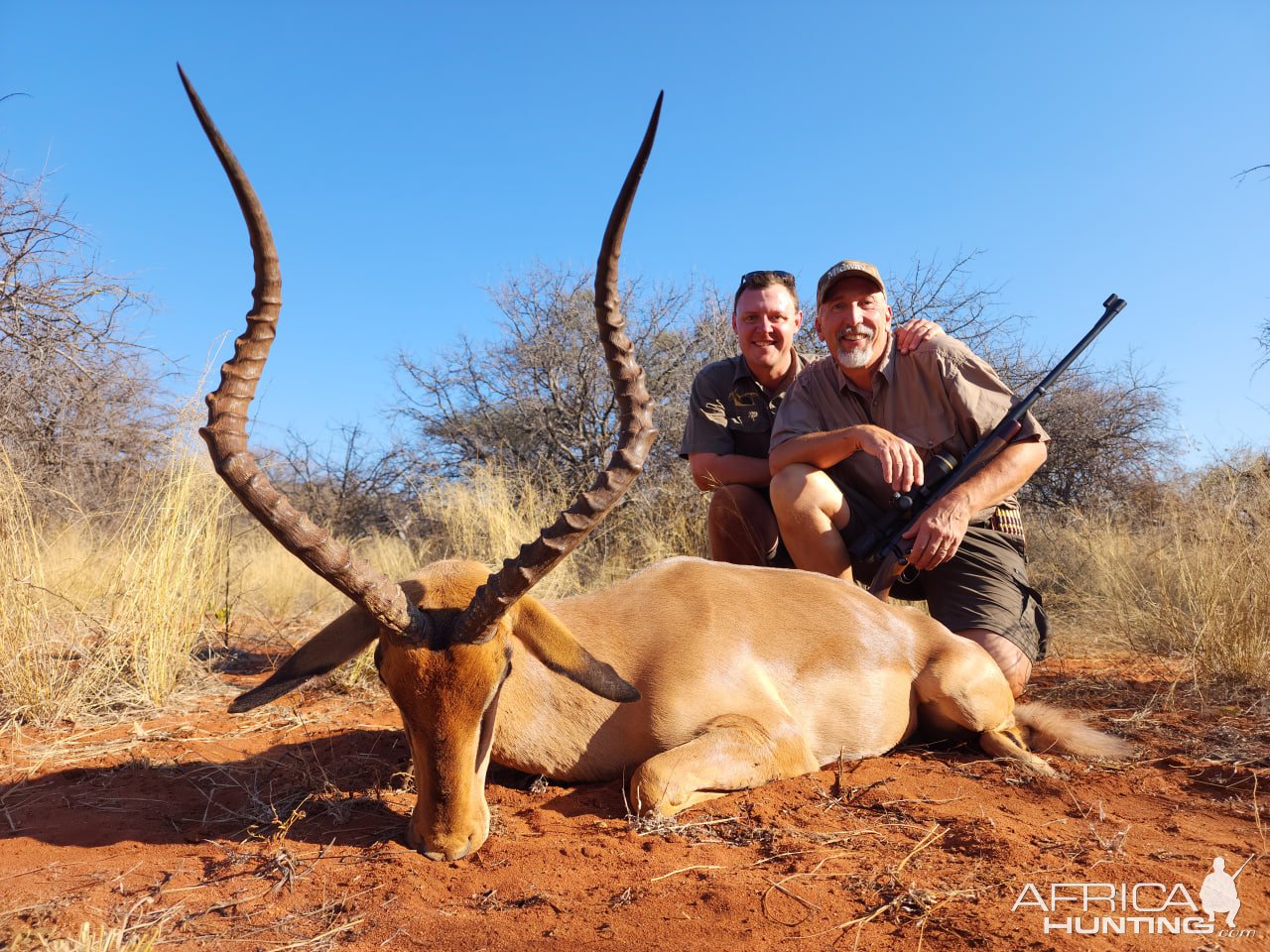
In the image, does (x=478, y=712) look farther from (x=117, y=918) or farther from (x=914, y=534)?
(x=914, y=534)

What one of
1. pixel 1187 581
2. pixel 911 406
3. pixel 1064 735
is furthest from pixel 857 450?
pixel 1187 581

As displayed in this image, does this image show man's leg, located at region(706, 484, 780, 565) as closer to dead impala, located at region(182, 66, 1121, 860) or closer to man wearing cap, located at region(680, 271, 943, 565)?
man wearing cap, located at region(680, 271, 943, 565)

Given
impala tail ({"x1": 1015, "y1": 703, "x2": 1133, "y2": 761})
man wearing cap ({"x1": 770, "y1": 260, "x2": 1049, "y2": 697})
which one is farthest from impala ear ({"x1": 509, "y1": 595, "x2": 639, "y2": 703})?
man wearing cap ({"x1": 770, "y1": 260, "x2": 1049, "y2": 697})

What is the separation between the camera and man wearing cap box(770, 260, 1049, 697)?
16.8 feet

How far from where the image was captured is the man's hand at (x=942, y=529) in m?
4.95

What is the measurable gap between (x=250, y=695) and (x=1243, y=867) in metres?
3.34

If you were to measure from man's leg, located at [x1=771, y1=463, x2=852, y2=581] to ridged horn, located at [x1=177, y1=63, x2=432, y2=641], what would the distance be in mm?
3079

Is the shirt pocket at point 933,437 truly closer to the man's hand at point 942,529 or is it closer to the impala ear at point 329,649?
the man's hand at point 942,529

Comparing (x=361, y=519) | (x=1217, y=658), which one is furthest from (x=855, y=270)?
(x=361, y=519)

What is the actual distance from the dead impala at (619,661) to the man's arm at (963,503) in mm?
495

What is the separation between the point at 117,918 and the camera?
100 inches

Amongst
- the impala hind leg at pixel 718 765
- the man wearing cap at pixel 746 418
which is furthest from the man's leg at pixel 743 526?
the impala hind leg at pixel 718 765

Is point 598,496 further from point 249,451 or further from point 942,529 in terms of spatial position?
point 942,529

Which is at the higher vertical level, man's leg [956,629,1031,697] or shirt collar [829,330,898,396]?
shirt collar [829,330,898,396]
